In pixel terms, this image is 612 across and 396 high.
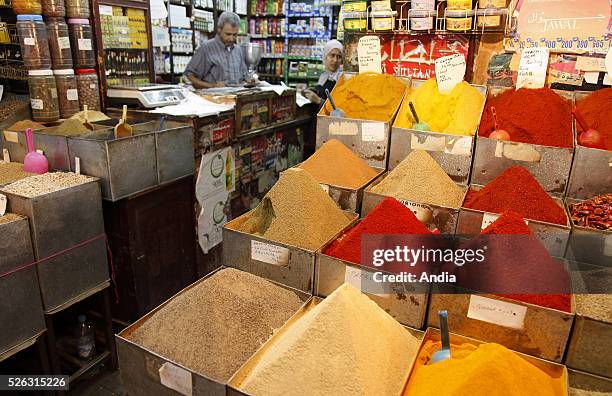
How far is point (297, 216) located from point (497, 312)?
24.2 inches

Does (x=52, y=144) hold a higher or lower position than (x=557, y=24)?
lower

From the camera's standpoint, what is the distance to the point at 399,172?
169cm

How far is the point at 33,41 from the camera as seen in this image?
2.10 m

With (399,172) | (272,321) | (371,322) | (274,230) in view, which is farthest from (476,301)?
(399,172)

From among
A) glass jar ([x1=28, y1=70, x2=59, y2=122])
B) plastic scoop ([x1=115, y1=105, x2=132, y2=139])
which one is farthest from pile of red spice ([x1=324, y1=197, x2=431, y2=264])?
glass jar ([x1=28, y1=70, x2=59, y2=122])

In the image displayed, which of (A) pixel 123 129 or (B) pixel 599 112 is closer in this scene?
(B) pixel 599 112

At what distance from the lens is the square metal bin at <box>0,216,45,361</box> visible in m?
1.50

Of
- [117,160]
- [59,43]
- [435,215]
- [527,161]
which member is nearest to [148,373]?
[435,215]

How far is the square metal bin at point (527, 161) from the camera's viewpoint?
5.38 feet

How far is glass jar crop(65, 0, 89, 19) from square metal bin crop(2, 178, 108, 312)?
1.00 m

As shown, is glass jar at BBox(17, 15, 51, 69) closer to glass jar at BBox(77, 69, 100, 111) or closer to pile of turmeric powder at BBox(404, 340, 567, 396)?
glass jar at BBox(77, 69, 100, 111)

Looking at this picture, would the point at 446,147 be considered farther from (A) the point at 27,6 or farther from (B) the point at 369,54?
(A) the point at 27,6

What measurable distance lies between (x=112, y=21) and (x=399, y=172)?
6.78 ft

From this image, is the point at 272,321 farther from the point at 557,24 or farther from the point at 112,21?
the point at 112,21
